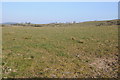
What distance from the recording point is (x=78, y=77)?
516cm

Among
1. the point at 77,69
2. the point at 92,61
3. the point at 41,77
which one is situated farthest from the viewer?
the point at 92,61

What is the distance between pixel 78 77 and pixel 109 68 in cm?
199

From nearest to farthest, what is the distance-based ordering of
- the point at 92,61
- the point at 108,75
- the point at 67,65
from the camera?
1. the point at 108,75
2. the point at 67,65
3. the point at 92,61

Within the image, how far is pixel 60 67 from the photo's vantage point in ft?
20.1

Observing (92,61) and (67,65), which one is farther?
(92,61)

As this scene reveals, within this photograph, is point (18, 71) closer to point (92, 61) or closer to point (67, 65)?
point (67, 65)

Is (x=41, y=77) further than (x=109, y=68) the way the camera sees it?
No

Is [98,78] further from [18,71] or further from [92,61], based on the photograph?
[18,71]

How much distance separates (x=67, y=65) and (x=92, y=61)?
1652 mm

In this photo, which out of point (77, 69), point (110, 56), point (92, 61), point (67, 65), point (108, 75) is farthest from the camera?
point (110, 56)

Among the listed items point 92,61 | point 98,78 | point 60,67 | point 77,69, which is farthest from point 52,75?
point 92,61

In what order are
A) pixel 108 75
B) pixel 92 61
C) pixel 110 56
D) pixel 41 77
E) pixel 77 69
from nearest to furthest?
pixel 41 77 → pixel 108 75 → pixel 77 69 → pixel 92 61 → pixel 110 56

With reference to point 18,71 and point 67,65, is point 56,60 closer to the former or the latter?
point 67,65

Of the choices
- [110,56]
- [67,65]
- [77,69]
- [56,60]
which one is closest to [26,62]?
[56,60]
